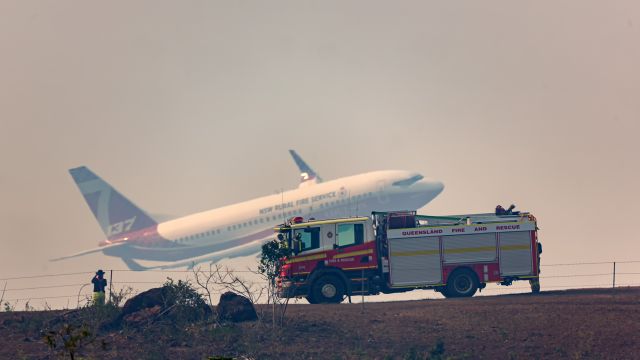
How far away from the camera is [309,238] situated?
33.9m

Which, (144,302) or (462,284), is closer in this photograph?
(144,302)

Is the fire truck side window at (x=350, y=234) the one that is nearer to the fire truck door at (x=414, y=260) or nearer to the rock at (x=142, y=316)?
the fire truck door at (x=414, y=260)

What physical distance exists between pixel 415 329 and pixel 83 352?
926 centimetres

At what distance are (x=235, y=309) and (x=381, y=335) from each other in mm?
4590

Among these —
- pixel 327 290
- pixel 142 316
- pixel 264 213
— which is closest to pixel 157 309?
pixel 142 316

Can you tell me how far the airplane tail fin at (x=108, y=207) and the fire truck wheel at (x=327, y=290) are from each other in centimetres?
8651

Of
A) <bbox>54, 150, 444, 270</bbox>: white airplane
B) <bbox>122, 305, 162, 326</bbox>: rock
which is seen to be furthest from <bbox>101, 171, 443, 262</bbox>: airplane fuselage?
<bbox>122, 305, 162, 326</bbox>: rock

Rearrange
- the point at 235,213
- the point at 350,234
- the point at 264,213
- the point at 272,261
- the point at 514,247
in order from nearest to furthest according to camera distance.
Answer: the point at 272,261 < the point at 350,234 < the point at 514,247 < the point at 264,213 < the point at 235,213

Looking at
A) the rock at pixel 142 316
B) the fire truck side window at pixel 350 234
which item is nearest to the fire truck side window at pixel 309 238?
the fire truck side window at pixel 350 234

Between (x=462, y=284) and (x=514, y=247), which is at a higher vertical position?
(x=514, y=247)

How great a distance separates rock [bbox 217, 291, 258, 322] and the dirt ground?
0.65m

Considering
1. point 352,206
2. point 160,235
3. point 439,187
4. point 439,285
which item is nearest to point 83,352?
point 439,285

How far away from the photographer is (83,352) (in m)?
24.6

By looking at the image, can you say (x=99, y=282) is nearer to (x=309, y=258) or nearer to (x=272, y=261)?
(x=272, y=261)
